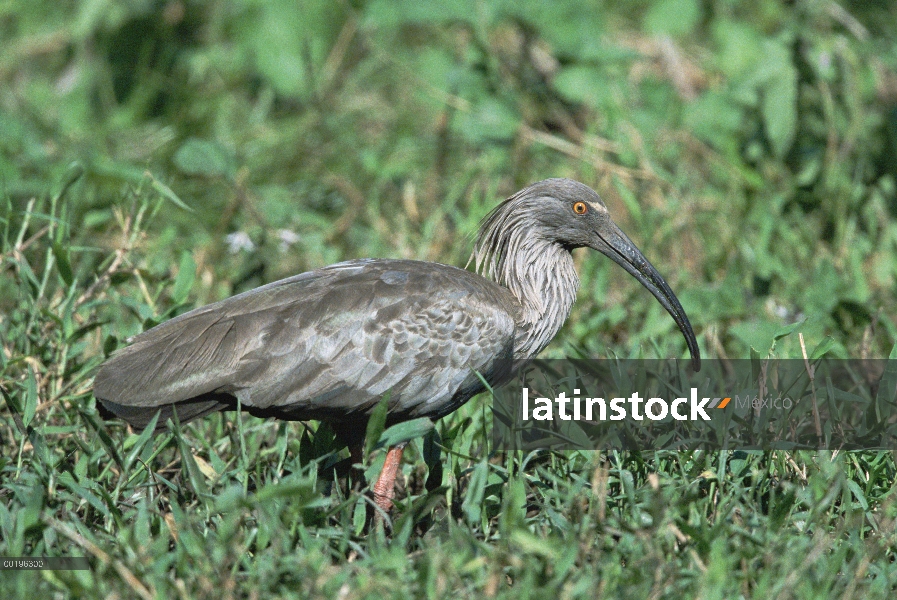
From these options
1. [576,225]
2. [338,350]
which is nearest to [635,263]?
[576,225]

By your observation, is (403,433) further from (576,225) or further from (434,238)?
(434,238)

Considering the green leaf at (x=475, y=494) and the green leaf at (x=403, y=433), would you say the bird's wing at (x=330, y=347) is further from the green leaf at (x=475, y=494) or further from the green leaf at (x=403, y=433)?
the green leaf at (x=475, y=494)

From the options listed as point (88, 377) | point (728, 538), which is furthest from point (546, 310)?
point (88, 377)

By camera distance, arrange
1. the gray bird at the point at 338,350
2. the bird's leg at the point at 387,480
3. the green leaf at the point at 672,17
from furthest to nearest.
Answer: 1. the green leaf at the point at 672,17
2. the bird's leg at the point at 387,480
3. the gray bird at the point at 338,350

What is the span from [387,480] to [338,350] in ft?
1.81

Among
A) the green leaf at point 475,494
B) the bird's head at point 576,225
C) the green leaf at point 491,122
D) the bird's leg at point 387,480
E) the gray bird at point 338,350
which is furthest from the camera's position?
the green leaf at point 491,122

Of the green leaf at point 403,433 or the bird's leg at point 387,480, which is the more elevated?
the green leaf at point 403,433

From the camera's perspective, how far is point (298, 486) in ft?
11.1

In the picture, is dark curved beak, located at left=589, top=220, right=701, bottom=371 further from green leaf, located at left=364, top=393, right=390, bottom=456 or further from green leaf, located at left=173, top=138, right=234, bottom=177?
green leaf, located at left=173, top=138, right=234, bottom=177

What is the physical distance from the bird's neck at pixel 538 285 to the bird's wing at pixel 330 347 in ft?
0.73

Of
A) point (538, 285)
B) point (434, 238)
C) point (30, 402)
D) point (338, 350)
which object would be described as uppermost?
point (538, 285)

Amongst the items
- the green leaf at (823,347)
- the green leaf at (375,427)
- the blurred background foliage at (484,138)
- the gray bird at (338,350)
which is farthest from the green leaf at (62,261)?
the green leaf at (823,347)

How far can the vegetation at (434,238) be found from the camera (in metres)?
3.58

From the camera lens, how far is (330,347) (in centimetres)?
434
